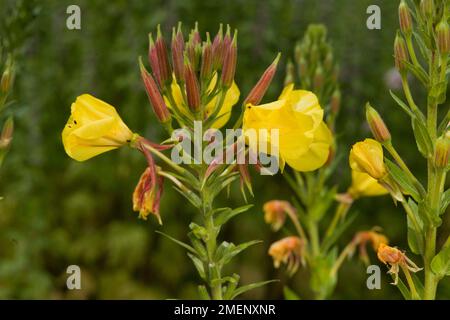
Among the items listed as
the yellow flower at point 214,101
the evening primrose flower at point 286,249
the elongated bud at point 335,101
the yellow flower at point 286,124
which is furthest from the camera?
the elongated bud at point 335,101

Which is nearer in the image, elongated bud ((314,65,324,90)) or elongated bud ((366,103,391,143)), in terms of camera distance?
elongated bud ((366,103,391,143))

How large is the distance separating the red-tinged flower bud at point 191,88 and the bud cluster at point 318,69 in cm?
67

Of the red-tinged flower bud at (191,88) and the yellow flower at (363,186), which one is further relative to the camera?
the yellow flower at (363,186)

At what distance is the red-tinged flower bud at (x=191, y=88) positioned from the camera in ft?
3.70

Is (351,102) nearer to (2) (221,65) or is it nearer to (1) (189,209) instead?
(1) (189,209)

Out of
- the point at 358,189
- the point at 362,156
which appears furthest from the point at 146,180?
the point at 358,189

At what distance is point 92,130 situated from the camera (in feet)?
3.75

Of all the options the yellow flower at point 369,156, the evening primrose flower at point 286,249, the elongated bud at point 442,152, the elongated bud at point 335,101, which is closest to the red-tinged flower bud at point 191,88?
the yellow flower at point 369,156

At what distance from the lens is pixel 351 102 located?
2.99 metres

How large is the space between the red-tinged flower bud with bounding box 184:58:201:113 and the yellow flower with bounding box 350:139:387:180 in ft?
0.87

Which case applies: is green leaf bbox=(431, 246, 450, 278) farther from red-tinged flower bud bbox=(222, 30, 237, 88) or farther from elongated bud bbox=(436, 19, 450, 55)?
red-tinged flower bud bbox=(222, 30, 237, 88)

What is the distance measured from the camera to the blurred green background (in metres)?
2.96

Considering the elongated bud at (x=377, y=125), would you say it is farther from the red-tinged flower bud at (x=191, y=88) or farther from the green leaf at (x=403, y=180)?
the red-tinged flower bud at (x=191, y=88)

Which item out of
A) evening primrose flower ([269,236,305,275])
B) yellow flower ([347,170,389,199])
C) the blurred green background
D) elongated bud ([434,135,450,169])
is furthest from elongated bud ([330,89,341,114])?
the blurred green background
